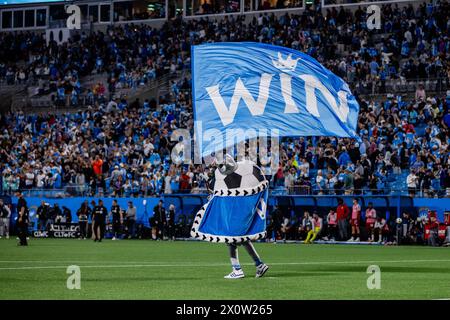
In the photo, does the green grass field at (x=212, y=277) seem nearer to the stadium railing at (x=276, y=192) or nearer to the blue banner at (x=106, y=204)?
the stadium railing at (x=276, y=192)

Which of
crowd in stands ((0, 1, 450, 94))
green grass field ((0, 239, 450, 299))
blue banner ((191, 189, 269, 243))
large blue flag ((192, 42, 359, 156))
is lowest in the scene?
green grass field ((0, 239, 450, 299))

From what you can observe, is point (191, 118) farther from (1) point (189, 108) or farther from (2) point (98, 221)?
(2) point (98, 221)

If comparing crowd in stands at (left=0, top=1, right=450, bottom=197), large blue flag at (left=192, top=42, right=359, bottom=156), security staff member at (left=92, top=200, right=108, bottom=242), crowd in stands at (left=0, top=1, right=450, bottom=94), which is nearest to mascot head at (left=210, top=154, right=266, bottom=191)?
large blue flag at (left=192, top=42, right=359, bottom=156)

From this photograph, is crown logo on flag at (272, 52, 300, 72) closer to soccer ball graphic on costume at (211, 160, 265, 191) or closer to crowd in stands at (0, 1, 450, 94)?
soccer ball graphic on costume at (211, 160, 265, 191)

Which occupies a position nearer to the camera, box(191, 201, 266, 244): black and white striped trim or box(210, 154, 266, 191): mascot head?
box(191, 201, 266, 244): black and white striped trim

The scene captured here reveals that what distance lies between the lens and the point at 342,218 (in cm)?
4056

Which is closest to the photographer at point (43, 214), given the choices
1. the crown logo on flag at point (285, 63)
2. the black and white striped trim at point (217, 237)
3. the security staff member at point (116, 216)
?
the security staff member at point (116, 216)

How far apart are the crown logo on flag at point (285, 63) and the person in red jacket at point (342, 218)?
18440mm

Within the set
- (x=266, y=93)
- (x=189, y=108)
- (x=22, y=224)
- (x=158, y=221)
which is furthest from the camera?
(x=189, y=108)

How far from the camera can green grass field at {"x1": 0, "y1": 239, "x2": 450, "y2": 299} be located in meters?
14.8

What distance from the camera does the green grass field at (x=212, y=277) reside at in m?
14.8

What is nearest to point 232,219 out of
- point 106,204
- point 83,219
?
point 83,219

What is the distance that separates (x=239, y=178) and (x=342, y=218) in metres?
22.6

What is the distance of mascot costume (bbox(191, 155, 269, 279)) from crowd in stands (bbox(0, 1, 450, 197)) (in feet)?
69.4
